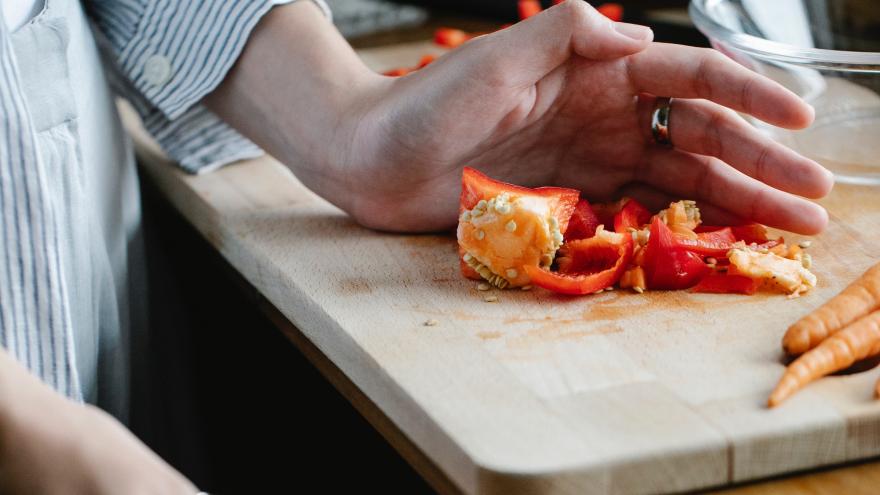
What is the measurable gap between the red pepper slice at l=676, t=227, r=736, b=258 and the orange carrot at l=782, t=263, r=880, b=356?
0.13 metres

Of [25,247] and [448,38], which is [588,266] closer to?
[25,247]

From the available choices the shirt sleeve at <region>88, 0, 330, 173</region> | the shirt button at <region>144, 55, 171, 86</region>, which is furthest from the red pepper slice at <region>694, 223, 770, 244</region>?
the shirt button at <region>144, 55, 171, 86</region>

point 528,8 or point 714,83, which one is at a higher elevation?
point 714,83

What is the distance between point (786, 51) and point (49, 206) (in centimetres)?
82

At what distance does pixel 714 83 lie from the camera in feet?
3.52

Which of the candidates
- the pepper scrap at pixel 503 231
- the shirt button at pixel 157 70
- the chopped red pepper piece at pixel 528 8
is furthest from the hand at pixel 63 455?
the chopped red pepper piece at pixel 528 8

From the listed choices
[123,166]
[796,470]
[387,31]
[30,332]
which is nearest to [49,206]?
[30,332]

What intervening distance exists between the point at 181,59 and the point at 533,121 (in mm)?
514

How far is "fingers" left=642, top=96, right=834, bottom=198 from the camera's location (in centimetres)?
107

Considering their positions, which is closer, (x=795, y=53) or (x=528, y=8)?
(x=795, y=53)

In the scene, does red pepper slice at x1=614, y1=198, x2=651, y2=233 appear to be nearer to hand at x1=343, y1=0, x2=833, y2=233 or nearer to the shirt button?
hand at x1=343, y1=0, x2=833, y2=233

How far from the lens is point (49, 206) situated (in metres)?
0.93

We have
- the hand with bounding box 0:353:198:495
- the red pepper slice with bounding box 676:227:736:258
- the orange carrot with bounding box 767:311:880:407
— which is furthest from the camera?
the red pepper slice with bounding box 676:227:736:258

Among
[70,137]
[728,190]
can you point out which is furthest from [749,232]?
[70,137]
